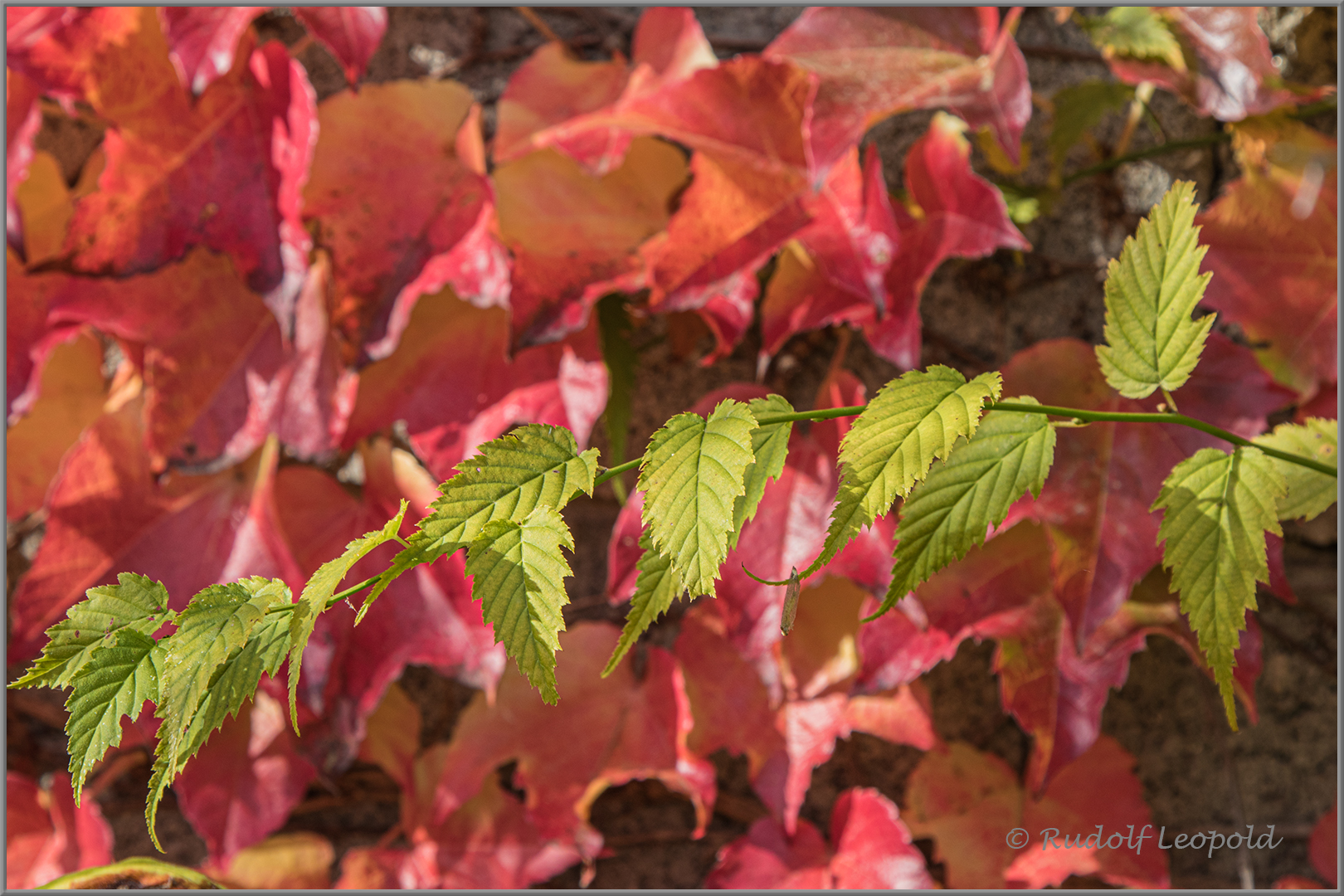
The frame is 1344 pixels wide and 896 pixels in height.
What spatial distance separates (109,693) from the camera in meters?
0.20

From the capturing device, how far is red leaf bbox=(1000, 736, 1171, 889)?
662 millimetres

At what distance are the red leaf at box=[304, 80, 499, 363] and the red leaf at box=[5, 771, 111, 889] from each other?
0.57 metres

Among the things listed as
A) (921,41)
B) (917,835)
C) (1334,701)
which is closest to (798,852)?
(917,835)

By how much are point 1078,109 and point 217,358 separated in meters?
0.73

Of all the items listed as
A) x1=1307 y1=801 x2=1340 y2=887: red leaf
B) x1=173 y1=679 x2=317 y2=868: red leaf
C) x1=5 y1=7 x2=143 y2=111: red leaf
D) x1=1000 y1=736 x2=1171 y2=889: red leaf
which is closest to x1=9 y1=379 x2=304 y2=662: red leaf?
x1=173 y1=679 x2=317 y2=868: red leaf

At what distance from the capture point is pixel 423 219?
57 centimetres

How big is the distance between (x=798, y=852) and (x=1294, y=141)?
704 millimetres

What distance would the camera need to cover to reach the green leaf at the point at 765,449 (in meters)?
0.22

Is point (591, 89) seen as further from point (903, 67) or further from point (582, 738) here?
point (582, 738)

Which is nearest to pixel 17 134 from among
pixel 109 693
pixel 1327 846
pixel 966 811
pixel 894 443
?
pixel 109 693

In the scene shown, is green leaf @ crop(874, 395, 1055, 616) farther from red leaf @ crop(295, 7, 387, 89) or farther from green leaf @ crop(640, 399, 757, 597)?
red leaf @ crop(295, 7, 387, 89)

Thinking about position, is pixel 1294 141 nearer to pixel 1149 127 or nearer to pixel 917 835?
pixel 1149 127

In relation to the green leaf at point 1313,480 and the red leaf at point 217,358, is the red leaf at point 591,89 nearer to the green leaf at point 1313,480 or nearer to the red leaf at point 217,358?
the red leaf at point 217,358

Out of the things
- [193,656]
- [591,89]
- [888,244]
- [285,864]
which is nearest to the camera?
[193,656]
